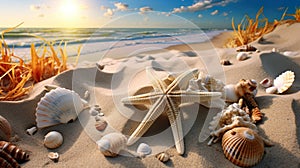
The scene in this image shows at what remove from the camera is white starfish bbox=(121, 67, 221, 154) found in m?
1.71

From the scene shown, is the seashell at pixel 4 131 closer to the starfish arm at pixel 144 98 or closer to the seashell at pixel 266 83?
the starfish arm at pixel 144 98

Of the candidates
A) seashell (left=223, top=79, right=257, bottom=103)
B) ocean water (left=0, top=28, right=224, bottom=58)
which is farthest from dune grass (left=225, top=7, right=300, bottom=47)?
seashell (left=223, top=79, right=257, bottom=103)

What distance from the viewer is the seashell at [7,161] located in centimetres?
142

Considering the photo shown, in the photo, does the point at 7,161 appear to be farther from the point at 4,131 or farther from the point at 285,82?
the point at 285,82

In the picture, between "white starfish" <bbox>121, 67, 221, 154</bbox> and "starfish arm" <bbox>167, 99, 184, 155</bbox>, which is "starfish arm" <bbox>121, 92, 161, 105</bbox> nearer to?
"white starfish" <bbox>121, 67, 221, 154</bbox>

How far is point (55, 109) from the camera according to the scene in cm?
198

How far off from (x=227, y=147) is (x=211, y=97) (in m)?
0.44

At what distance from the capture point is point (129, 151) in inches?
66.1

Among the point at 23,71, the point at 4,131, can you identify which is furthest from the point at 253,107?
the point at 23,71

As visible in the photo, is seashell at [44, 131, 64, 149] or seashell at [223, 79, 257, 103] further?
seashell at [223, 79, 257, 103]

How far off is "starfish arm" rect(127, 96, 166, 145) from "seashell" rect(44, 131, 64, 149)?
588 millimetres

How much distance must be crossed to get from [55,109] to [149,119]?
33.3 inches

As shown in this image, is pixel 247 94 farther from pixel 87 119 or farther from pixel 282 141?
pixel 87 119

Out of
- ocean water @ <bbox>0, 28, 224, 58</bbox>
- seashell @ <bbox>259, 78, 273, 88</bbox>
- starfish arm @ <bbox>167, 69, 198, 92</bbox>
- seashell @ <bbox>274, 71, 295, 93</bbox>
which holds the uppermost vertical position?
starfish arm @ <bbox>167, 69, 198, 92</bbox>
